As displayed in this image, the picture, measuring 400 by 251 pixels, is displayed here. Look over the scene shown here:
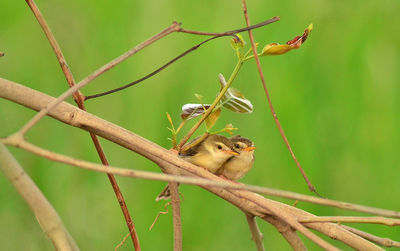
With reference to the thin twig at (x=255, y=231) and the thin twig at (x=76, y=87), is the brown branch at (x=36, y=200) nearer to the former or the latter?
the thin twig at (x=76, y=87)

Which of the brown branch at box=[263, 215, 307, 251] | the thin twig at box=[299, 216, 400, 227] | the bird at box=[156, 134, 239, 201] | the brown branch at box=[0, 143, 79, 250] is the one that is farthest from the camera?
the bird at box=[156, 134, 239, 201]

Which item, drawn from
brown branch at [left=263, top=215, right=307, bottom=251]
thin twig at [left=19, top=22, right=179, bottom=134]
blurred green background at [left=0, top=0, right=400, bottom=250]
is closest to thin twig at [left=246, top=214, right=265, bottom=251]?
brown branch at [left=263, top=215, right=307, bottom=251]

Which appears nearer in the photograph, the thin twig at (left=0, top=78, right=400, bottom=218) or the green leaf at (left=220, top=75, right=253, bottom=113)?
the thin twig at (left=0, top=78, right=400, bottom=218)

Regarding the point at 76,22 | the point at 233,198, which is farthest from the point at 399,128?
the point at 233,198

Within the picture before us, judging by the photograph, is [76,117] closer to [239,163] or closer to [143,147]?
[143,147]

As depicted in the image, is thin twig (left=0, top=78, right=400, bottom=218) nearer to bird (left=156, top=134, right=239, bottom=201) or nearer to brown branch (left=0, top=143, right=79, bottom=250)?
brown branch (left=0, top=143, right=79, bottom=250)

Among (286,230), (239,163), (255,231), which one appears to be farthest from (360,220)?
(239,163)

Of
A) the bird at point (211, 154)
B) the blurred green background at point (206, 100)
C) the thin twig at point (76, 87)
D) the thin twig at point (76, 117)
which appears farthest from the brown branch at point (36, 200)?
the blurred green background at point (206, 100)
